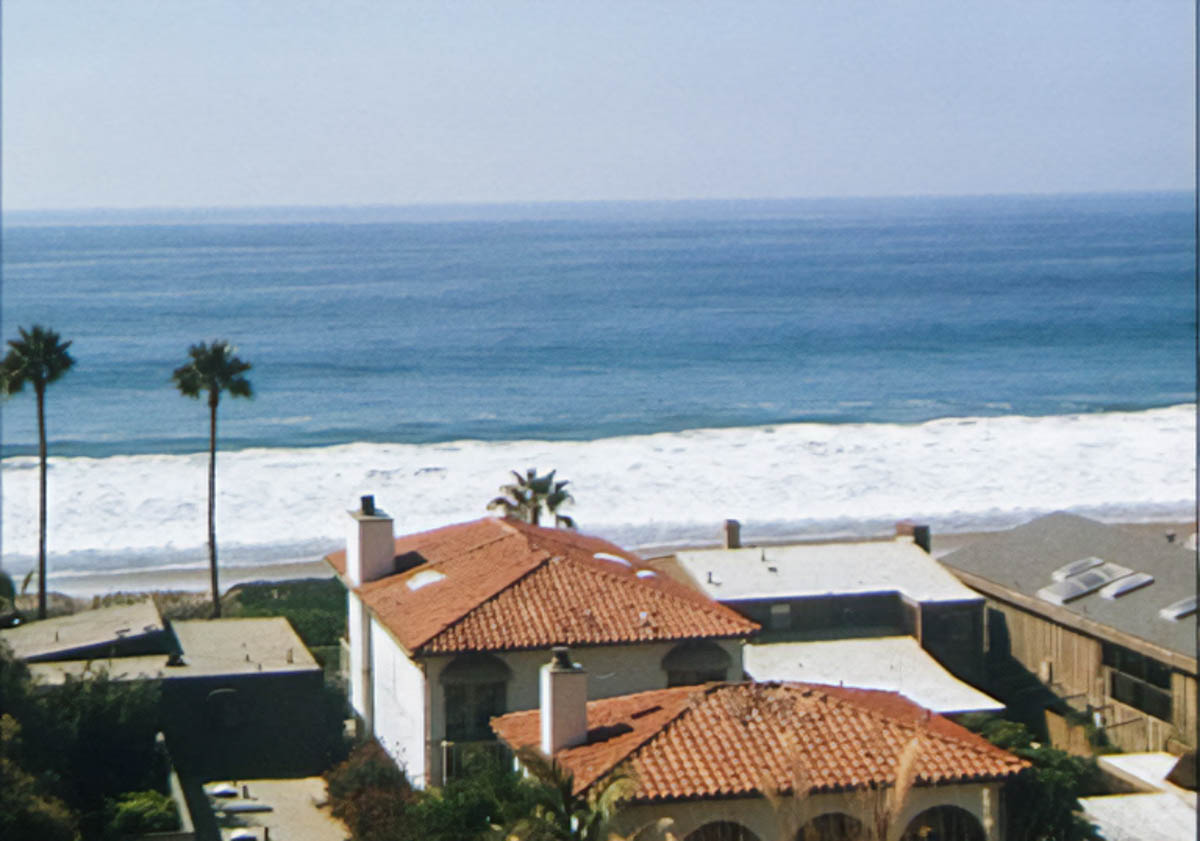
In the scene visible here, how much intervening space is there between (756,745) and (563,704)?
214cm

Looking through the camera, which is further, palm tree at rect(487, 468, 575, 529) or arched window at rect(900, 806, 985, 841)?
palm tree at rect(487, 468, 575, 529)

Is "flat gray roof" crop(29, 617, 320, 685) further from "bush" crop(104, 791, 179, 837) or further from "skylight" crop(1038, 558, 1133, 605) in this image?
"skylight" crop(1038, 558, 1133, 605)

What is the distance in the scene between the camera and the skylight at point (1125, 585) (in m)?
27.3

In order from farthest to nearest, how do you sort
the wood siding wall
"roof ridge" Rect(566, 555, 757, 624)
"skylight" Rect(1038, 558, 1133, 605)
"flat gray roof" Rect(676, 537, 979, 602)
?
1. "flat gray roof" Rect(676, 537, 979, 602)
2. "skylight" Rect(1038, 558, 1133, 605)
3. the wood siding wall
4. "roof ridge" Rect(566, 555, 757, 624)

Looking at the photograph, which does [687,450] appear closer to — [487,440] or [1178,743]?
[487,440]

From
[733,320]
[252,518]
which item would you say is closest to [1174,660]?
[252,518]

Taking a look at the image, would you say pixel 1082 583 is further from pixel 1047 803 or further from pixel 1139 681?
pixel 1047 803

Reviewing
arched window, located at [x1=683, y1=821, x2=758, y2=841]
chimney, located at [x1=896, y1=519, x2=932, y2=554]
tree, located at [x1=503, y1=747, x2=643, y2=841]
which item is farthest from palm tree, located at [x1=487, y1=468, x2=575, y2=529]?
tree, located at [x1=503, y1=747, x2=643, y2=841]

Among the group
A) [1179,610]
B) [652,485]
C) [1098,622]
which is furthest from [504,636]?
[652,485]

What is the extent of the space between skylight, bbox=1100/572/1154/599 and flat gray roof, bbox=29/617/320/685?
13514 mm

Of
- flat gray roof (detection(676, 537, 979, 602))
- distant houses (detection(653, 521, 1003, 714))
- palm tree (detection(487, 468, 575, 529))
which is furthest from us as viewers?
palm tree (detection(487, 468, 575, 529))

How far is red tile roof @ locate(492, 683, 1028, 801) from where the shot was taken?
16.1m

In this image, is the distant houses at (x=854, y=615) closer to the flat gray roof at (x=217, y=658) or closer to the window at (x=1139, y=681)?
the window at (x=1139, y=681)

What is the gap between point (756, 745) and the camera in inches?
664
